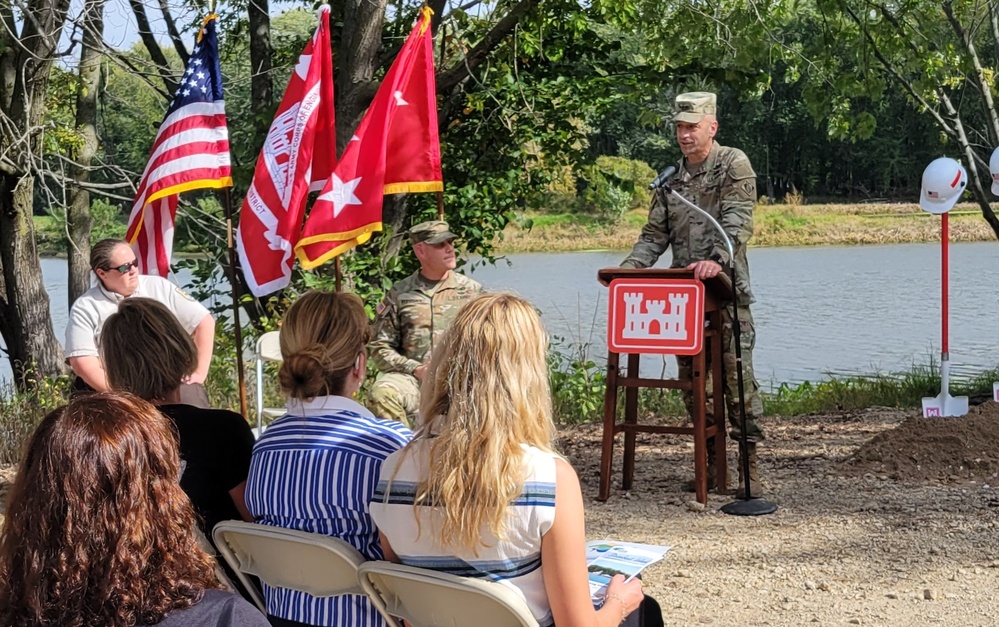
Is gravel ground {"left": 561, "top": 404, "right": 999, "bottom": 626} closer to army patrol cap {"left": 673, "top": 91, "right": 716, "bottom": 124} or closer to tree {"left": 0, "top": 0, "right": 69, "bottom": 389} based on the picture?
army patrol cap {"left": 673, "top": 91, "right": 716, "bottom": 124}

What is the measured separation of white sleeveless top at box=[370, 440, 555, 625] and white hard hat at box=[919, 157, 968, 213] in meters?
5.40

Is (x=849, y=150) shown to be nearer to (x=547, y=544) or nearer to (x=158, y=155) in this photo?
(x=158, y=155)

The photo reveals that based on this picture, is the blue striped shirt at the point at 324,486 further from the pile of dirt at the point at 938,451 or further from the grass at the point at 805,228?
the grass at the point at 805,228

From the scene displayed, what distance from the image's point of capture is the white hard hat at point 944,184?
275 inches

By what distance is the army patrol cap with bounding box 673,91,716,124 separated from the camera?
17.2 feet

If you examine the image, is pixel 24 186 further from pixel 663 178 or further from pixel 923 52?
pixel 923 52

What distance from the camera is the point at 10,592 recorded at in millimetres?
1646

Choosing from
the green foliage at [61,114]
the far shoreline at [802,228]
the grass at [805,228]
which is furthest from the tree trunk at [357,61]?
the grass at [805,228]

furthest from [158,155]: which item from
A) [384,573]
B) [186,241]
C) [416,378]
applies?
[186,241]

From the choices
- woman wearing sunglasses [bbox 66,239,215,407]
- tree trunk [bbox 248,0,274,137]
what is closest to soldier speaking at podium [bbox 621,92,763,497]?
woman wearing sunglasses [bbox 66,239,215,407]

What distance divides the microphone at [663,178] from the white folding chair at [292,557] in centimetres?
295

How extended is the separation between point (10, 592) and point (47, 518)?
13cm

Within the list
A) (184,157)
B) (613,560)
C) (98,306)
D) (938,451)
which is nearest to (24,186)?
(184,157)

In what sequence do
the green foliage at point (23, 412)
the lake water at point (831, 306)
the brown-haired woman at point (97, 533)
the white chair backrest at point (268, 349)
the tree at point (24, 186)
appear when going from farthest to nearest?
the lake water at point (831, 306) → the tree at point (24, 186) → the green foliage at point (23, 412) → the white chair backrest at point (268, 349) → the brown-haired woman at point (97, 533)
